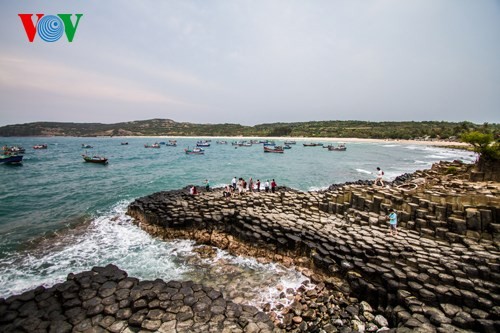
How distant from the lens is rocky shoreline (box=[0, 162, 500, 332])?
7617mm

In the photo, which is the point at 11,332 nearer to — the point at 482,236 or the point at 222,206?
the point at 222,206

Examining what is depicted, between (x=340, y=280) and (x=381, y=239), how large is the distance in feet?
9.89

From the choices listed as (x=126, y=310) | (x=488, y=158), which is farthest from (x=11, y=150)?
(x=488, y=158)

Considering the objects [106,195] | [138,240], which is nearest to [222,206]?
[138,240]

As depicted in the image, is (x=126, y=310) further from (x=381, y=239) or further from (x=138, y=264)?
(x=381, y=239)

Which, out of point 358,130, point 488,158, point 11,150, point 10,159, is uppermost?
point 358,130

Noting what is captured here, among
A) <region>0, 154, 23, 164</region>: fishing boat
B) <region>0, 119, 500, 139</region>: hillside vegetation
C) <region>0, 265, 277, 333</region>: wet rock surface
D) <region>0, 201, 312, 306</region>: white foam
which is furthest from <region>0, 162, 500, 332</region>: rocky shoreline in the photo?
<region>0, 119, 500, 139</region>: hillside vegetation

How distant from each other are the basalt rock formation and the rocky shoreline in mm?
47

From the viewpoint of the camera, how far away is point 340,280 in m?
10.4

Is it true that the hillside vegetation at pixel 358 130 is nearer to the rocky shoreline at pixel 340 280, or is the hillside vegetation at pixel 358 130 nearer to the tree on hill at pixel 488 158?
the tree on hill at pixel 488 158

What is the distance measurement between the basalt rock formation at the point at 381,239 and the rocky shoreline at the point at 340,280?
47mm

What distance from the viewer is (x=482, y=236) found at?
11516 mm

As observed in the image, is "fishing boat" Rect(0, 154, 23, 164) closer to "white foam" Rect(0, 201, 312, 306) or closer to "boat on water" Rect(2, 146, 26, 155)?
"boat on water" Rect(2, 146, 26, 155)

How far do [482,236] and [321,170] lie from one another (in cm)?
3173
